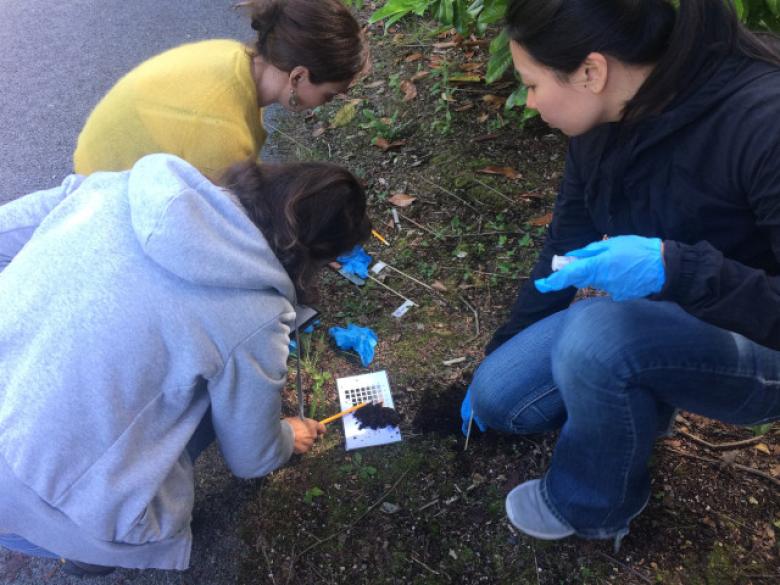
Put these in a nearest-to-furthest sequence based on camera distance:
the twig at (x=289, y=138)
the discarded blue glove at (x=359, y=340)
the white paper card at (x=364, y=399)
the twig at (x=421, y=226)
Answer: the white paper card at (x=364, y=399) → the discarded blue glove at (x=359, y=340) → the twig at (x=421, y=226) → the twig at (x=289, y=138)

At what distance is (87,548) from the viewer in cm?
148

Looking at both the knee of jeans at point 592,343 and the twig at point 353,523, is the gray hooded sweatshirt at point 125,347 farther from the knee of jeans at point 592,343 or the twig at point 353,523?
the knee of jeans at point 592,343

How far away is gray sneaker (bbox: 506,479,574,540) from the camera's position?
1.71 metres

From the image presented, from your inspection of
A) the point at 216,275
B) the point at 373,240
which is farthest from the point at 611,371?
the point at 373,240

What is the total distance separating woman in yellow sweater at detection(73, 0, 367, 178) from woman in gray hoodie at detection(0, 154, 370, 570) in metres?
0.51

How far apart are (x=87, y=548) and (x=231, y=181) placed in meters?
0.97

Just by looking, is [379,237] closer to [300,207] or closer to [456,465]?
[456,465]

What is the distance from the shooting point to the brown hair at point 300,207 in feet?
4.91

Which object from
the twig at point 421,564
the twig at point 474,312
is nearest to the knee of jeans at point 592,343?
the twig at point 421,564

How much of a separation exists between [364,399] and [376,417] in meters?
0.11

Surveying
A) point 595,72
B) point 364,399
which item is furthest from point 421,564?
point 595,72

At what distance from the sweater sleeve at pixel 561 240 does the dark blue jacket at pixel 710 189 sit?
58 mm

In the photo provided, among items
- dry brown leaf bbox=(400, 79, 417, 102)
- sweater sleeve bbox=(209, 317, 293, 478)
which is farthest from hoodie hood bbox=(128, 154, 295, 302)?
dry brown leaf bbox=(400, 79, 417, 102)

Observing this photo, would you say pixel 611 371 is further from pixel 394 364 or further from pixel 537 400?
pixel 394 364
